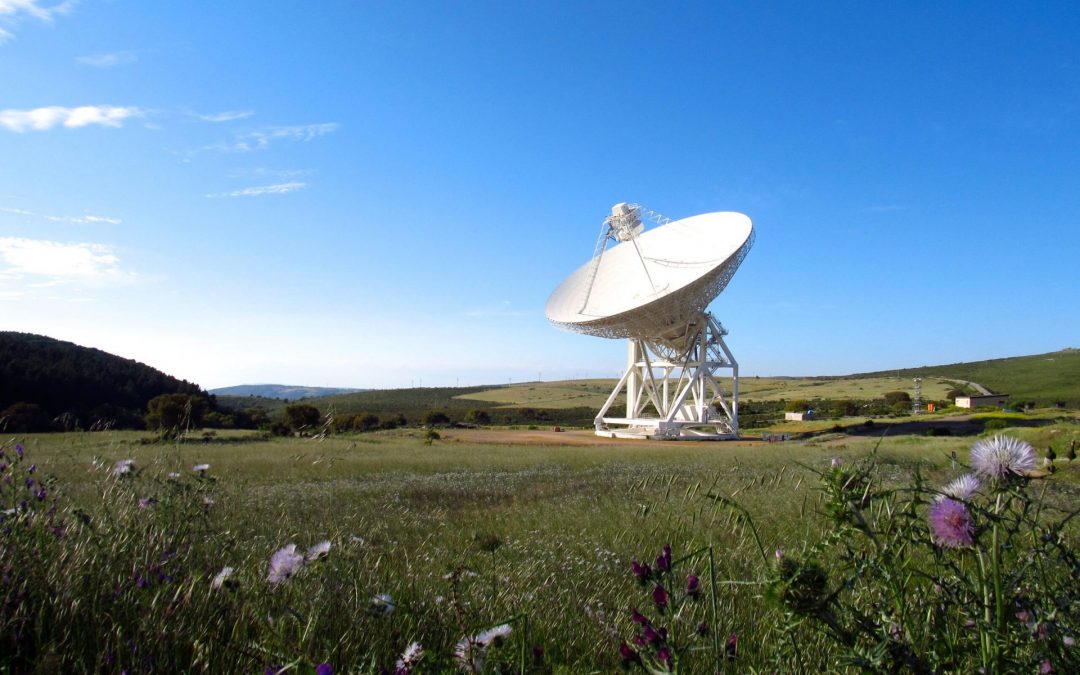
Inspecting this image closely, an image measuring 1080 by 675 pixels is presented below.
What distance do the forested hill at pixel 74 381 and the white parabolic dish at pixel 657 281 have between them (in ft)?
74.7

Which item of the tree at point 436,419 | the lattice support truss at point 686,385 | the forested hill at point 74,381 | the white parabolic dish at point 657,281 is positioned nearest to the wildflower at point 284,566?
the forested hill at point 74,381

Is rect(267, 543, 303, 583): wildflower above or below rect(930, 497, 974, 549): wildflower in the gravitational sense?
below

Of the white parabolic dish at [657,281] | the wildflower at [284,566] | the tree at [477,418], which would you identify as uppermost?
the white parabolic dish at [657,281]

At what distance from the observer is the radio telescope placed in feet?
111

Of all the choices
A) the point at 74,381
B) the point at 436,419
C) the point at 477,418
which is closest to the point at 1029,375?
the point at 477,418

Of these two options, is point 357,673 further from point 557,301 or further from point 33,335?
point 33,335

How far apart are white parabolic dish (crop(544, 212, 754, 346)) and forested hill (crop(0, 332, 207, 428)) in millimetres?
22769

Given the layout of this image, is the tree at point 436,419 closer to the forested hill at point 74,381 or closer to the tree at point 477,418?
the tree at point 477,418

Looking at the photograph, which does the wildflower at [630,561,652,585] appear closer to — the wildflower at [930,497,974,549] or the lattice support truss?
the wildflower at [930,497,974,549]

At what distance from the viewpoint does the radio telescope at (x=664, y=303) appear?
34.0 m

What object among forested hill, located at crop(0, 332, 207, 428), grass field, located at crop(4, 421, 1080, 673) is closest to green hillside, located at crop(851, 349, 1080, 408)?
grass field, located at crop(4, 421, 1080, 673)

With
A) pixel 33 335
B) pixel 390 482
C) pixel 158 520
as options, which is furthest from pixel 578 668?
pixel 33 335

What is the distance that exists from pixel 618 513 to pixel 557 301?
33.9 meters

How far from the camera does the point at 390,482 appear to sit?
40.8ft
